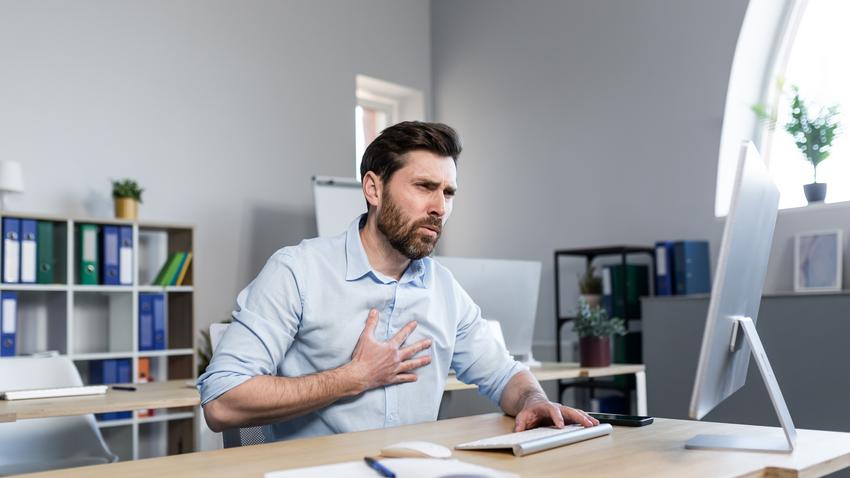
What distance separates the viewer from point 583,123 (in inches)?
211

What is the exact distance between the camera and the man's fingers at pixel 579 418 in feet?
5.09

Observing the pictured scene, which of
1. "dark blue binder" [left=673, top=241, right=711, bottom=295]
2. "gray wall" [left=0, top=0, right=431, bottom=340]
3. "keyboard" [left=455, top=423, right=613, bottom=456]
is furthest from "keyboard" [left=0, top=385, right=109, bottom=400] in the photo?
"dark blue binder" [left=673, top=241, right=711, bottom=295]

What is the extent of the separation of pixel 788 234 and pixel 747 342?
3.23 m

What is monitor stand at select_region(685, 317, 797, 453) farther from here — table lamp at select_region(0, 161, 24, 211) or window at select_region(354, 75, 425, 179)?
window at select_region(354, 75, 425, 179)

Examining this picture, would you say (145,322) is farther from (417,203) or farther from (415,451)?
(415,451)

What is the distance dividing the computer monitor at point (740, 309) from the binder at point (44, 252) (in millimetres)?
3391

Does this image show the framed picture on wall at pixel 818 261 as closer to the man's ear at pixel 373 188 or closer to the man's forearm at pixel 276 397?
the man's ear at pixel 373 188

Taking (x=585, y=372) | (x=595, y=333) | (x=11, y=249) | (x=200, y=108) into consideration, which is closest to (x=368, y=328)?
(x=585, y=372)

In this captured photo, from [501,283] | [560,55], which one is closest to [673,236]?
[560,55]

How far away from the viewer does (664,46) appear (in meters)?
4.94

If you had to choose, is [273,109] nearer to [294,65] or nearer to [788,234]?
[294,65]

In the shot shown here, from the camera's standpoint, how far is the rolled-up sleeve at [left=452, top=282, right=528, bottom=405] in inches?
75.9

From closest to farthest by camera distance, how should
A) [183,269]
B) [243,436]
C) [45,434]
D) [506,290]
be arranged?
[243,436] < [45,434] < [506,290] < [183,269]

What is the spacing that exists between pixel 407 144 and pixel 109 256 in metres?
2.82
